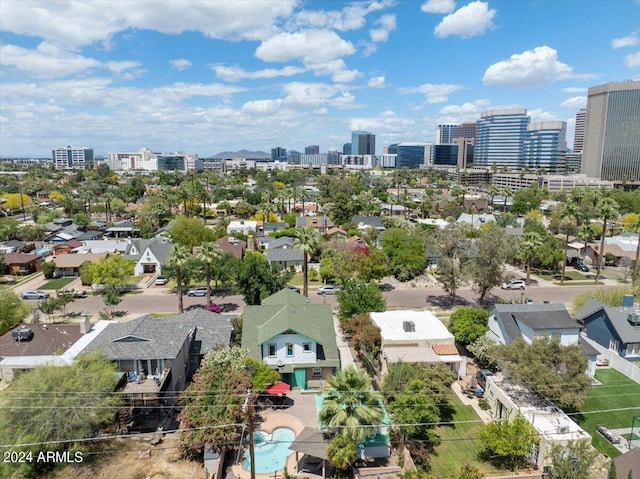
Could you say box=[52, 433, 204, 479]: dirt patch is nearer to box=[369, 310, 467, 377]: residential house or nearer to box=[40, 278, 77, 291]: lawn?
box=[369, 310, 467, 377]: residential house

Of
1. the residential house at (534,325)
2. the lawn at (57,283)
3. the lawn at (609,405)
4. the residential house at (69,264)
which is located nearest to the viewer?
the lawn at (609,405)

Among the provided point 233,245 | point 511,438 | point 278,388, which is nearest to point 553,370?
point 511,438

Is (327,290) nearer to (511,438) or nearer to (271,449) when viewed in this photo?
Result: (271,449)

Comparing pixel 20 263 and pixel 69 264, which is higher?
pixel 69 264

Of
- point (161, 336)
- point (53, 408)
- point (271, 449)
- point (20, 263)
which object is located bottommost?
point (271, 449)

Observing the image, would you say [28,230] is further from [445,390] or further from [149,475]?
[445,390]

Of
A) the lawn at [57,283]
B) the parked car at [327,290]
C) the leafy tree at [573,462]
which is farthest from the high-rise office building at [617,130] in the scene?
the lawn at [57,283]

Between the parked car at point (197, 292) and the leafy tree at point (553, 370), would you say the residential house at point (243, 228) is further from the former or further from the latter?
the leafy tree at point (553, 370)
